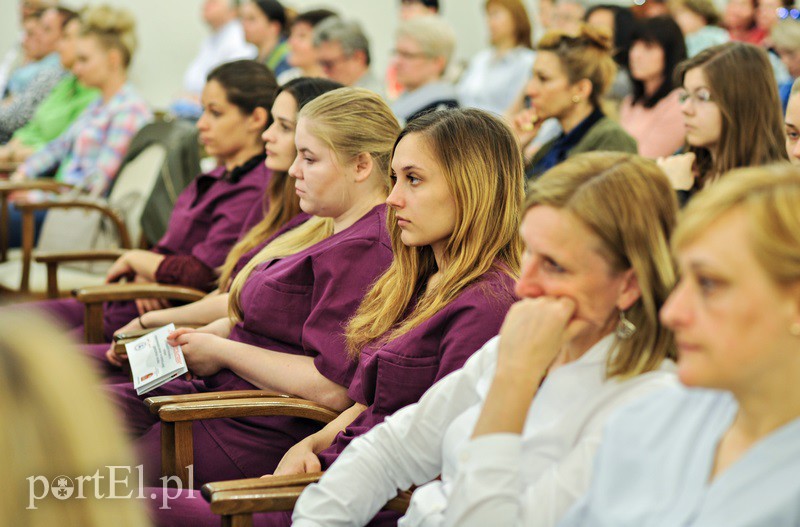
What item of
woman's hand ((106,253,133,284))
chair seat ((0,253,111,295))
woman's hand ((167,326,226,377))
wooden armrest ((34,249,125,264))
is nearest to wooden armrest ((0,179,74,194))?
chair seat ((0,253,111,295))

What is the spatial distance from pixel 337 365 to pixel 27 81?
5.24 meters

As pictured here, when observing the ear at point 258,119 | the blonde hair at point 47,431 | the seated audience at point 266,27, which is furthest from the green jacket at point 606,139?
the seated audience at point 266,27

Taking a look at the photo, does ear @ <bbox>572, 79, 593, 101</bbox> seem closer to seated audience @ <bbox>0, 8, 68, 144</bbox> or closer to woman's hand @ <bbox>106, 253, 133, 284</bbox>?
woman's hand @ <bbox>106, 253, 133, 284</bbox>

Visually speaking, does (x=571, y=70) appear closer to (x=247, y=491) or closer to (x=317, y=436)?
(x=317, y=436)

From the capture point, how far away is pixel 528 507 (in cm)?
127

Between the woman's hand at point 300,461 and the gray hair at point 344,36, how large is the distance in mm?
3423

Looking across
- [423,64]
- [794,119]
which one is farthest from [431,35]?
[794,119]

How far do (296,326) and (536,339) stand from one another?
1.03 m

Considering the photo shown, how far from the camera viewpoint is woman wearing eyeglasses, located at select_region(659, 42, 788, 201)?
2598 millimetres

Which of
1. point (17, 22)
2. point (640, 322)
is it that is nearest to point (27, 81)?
point (17, 22)

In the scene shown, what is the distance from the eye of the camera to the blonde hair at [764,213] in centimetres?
99

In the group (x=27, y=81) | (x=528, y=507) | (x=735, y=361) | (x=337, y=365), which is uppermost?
(x=735, y=361)

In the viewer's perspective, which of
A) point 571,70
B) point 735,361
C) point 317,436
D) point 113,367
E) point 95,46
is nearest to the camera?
point 735,361

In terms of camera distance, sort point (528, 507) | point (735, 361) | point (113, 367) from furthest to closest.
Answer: point (113, 367), point (528, 507), point (735, 361)
